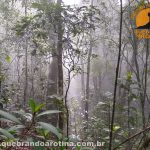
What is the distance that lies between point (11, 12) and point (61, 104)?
369 inches

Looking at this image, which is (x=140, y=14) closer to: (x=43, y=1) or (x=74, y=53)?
(x=74, y=53)

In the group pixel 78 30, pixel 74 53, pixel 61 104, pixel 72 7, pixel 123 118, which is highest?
pixel 72 7

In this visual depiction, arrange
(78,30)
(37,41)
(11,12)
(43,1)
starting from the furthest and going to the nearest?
(11,12) → (37,41) → (78,30) → (43,1)

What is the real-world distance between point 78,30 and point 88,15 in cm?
26

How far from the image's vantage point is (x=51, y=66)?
31.8 feet

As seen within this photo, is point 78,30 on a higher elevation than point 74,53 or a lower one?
higher

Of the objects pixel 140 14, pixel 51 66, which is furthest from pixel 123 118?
pixel 51 66

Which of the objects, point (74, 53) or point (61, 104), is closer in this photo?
point (61, 104)

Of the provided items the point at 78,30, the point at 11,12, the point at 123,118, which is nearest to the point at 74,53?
the point at 78,30

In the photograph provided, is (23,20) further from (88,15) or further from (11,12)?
(11,12)

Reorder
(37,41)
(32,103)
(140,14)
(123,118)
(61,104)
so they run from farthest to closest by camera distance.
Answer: (123,118) → (37,41) → (140,14) → (61,104) → (32,103)

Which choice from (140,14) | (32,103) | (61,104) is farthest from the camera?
(140,14)

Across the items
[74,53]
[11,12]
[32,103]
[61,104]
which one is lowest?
[61,104]

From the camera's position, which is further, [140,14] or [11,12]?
[11,12]
